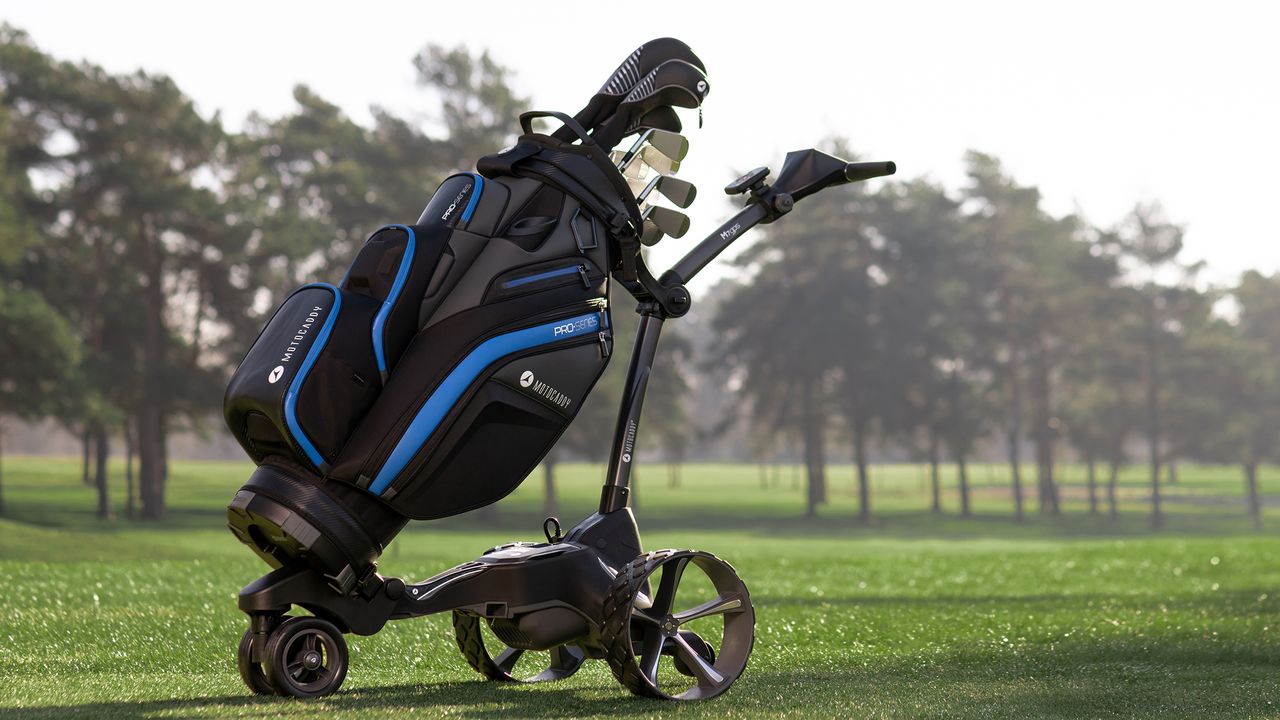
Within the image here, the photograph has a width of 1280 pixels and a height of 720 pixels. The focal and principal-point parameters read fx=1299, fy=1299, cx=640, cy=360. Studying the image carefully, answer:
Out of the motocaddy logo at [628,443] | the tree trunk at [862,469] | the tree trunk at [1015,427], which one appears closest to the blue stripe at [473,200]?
the motocaddy logo at [628,443]

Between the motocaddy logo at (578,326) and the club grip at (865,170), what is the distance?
1596mm

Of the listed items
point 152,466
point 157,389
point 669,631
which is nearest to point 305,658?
point 669,631

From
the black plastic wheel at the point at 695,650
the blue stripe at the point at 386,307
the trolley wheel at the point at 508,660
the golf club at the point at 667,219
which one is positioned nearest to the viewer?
the blue stripe at the point at 386,307

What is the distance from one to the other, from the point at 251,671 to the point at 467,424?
1.20m

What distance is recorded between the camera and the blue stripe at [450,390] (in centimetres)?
467

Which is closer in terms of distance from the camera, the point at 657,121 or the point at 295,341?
the point at 295,341

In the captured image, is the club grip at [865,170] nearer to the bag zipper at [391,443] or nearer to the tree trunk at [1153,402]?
the bag zipper at [391,443]

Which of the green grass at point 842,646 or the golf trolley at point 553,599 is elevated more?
the golf trolley at point 553,599

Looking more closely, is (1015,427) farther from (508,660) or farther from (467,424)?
(467,424)

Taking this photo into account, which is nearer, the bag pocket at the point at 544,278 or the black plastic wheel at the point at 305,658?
the black plastic wheel at the point at 305,658

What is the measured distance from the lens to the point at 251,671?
15.6 feet

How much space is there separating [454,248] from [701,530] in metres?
45.9

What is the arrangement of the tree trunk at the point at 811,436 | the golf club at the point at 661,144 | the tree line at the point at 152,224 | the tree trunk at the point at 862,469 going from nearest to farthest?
the golf club at the point at 661,144, the tree line at the point at 152,224, the tree trunk at the point at 862,469, the tree trunk at the point at 811,436

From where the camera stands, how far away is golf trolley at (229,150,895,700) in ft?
15.5
